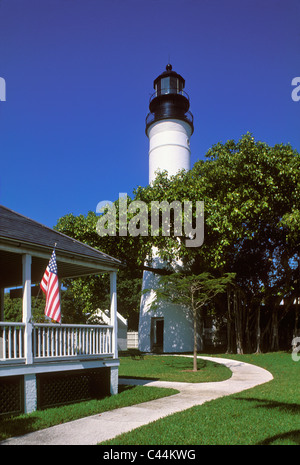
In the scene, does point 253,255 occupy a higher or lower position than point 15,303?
higher

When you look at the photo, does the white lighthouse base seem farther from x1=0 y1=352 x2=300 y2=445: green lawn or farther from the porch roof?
x1=0 y1=352 x2=300 y2=445: green lawn

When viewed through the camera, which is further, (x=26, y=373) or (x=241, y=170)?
(x=241, y=170)

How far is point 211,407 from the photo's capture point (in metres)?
8.21

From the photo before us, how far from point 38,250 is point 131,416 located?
3999 mm

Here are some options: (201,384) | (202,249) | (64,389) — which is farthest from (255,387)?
(202,249)

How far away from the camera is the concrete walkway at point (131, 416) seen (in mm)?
6133

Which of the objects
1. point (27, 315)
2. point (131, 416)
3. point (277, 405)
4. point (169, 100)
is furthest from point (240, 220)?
point (169, 100)

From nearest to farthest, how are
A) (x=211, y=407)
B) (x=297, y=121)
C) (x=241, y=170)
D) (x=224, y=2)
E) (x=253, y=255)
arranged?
(x=211, y=407) < (x=224, y=2) < (x=297, y=121) < (x=241, y=170) < (x=253, y=255)

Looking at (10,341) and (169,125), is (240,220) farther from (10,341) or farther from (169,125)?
(10,341)

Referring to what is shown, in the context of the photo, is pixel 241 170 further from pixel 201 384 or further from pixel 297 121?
pixel 201 384

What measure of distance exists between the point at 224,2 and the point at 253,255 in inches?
591

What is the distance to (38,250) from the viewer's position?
9.09 metres

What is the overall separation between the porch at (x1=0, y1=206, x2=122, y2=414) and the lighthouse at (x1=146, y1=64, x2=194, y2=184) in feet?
56.6

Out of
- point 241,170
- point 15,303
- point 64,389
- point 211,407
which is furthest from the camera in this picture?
point 15,303
